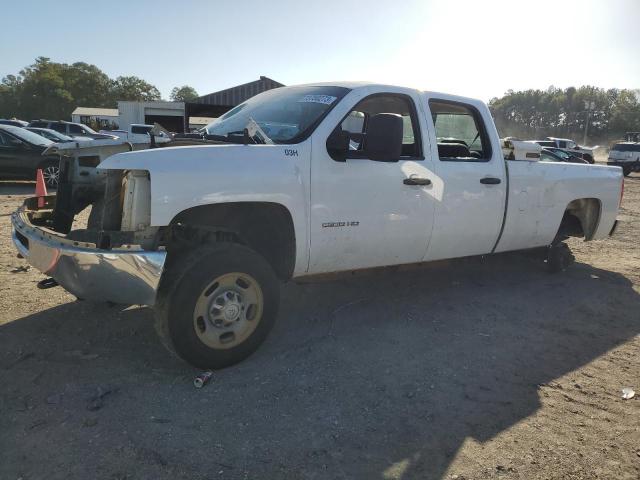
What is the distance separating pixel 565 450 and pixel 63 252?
10.2 ft

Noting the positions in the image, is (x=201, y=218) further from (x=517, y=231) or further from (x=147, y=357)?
(x=517, y=231)

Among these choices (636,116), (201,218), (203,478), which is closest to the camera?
(203,478)

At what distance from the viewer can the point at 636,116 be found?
8562 cm

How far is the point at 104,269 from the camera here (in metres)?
2.99

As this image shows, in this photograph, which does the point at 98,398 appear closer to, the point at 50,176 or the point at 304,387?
the point at 304,387

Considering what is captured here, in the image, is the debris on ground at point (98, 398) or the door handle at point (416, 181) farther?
the door handle at point (416, 181)

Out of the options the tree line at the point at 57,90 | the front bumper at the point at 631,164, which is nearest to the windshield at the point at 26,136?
the front bumper at the point at 631,164

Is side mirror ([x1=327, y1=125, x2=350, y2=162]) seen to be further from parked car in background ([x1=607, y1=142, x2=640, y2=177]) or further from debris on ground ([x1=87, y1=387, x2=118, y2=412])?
parked car in background ([x1=607, y1=142, x2=640, y2=177])

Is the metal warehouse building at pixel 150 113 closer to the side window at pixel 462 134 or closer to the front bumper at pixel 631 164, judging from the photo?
the front bumper at pixel 631 164

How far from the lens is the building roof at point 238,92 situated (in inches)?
1105

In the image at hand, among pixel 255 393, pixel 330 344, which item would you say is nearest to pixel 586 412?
pixel 330 344

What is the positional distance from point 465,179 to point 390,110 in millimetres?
924

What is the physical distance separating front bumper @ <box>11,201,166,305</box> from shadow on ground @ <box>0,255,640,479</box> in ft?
2.02

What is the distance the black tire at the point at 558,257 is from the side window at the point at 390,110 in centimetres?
286
